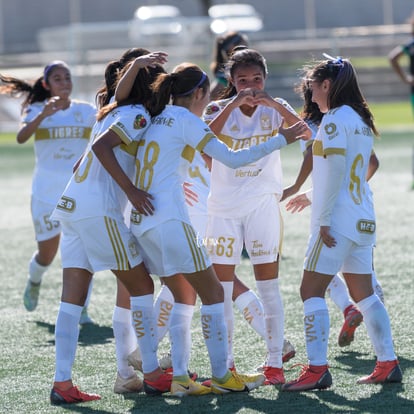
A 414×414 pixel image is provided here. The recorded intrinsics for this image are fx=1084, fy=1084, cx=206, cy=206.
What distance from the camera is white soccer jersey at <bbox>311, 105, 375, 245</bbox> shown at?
5.41 meters

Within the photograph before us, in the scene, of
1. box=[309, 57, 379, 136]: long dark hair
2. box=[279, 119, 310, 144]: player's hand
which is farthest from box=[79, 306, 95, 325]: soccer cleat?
box=[309, 57, 379, 136]: long dark hair

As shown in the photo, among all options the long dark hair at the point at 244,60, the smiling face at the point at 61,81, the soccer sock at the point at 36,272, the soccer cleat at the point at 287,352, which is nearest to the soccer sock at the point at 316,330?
the soccer cleat at the point at 287,352

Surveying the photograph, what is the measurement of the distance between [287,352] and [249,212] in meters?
0.88

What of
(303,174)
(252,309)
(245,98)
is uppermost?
(245,98)

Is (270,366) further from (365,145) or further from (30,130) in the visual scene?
(30,130)

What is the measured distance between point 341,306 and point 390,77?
24.4 meters

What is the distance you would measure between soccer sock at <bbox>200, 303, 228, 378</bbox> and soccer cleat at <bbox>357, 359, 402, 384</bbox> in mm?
772

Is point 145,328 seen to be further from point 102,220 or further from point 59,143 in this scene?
point 59,143

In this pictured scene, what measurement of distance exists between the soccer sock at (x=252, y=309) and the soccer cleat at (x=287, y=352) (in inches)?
7.3

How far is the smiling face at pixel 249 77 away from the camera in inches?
227

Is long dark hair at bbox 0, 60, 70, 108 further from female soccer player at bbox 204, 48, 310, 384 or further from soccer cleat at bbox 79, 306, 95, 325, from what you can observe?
female soccer player at bbox 204, 48, 310, 384

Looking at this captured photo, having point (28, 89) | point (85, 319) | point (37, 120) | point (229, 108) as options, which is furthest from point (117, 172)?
point (28, 89)

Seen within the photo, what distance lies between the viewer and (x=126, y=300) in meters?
5.80

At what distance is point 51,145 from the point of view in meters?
8.17
